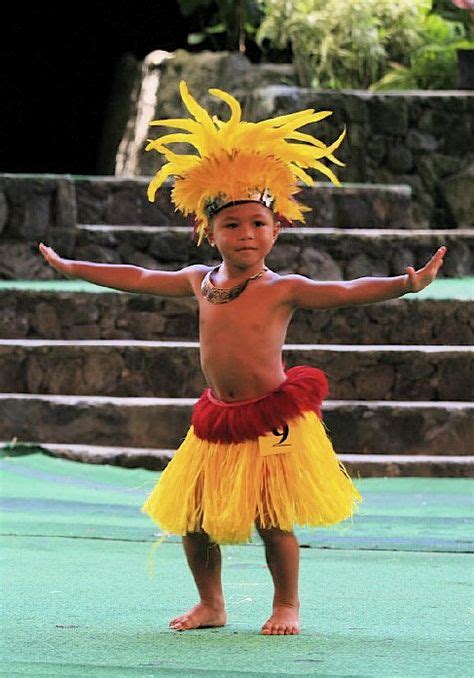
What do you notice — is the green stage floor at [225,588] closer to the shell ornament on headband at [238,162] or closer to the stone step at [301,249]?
the shell ornament on headband at [238,162]

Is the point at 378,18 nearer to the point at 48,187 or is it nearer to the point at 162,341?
the point at 48,187

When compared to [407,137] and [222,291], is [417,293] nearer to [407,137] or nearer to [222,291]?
[407,137]

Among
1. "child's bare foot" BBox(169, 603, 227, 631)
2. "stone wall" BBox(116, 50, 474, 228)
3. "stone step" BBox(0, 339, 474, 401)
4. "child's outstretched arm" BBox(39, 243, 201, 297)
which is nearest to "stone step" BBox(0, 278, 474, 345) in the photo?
"stone step" BBox(0, 339, 474, 401)

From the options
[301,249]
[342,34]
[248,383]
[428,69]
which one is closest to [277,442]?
[248,383]

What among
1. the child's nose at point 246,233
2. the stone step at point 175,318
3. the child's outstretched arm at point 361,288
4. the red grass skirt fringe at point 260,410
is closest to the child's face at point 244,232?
the child's nose at point 246,233

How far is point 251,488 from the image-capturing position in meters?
2.68

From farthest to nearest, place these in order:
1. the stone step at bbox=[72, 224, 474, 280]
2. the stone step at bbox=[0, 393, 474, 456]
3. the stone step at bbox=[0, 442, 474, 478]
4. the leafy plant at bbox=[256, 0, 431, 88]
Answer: the leafy plant at bbox=[256, 0, 431, 88], the stone step at bbox=[72, 224, 474, 280], the stone step at bbox=[0, 393, 474, 456], the stone step at bbox=[0, 442, 474, 478]

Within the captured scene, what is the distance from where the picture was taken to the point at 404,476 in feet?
16.5

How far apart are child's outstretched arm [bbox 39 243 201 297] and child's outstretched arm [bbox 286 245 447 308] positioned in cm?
26

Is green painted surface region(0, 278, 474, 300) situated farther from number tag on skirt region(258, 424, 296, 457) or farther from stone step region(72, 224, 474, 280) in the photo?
number tag on skirt region(258, 424, 296, 457)

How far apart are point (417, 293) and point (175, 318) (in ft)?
3.47

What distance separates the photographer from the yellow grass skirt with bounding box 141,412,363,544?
2664mm

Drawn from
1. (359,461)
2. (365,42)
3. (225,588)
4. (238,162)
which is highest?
(365,42)

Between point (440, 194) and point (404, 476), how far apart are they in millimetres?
3363
